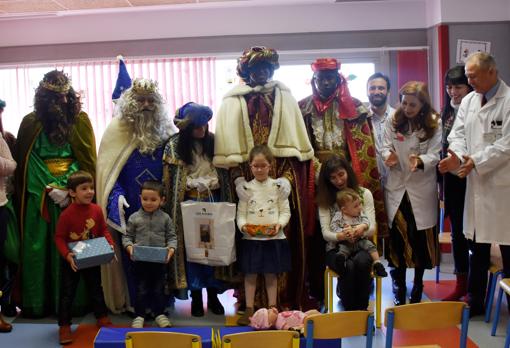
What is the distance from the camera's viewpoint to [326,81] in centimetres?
379

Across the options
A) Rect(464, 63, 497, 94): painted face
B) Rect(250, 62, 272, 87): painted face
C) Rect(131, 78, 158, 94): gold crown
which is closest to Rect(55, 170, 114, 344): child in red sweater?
Rect(131, 78, 158, 94): gold crown

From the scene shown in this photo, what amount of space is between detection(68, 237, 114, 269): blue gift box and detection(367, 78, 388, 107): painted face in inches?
88.1

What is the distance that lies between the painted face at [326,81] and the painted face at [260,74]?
0.34 metres

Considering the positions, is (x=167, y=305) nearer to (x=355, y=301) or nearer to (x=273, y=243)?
(x=273, y=243)

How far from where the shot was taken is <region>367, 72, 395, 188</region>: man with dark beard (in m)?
4.12

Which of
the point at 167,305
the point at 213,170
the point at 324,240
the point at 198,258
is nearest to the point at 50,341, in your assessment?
the point at 167,305

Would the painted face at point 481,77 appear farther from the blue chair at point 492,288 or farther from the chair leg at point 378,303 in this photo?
the chair leg at point 378,303

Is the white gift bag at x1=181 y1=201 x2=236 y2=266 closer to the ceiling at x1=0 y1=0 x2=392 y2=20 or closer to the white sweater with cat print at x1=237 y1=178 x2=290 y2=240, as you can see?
the white sweater with cat print at x1=237 y1=178 x2=290 y2=240

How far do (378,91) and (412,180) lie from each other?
792 millimetres

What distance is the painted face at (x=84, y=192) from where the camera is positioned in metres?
3.57

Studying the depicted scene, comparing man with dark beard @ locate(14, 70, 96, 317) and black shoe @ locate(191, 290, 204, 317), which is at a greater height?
man with dark beard @ locate(14, 70, 96, 317)

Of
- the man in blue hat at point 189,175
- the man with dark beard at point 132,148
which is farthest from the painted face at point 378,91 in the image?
the man with dark beard at point 132,148

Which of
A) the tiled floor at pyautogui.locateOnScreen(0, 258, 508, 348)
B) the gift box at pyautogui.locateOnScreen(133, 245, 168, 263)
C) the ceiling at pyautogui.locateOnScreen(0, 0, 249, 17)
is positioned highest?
the ceiling at pyautogui.locateOnScreen(0, 0, 249, 17)

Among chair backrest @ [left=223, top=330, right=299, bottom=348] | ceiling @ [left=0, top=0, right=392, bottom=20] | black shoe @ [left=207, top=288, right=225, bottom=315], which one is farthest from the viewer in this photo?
ceiling @ [left=0, top=0, right=392, bottom=20]
